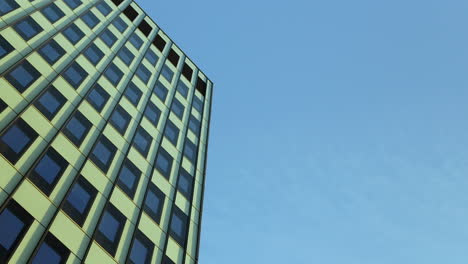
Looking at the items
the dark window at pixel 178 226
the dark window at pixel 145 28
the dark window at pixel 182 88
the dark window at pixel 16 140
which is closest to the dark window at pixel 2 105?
the dark window at pixel 16 140

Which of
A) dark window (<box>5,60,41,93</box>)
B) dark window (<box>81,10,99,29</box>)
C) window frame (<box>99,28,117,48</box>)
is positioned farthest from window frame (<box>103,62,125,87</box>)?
dark window (<box>5,60,41,93</box>)

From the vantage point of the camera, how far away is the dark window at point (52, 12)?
3175 centimetres

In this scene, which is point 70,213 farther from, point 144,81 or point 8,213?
point 144,81

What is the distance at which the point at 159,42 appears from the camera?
4716cm

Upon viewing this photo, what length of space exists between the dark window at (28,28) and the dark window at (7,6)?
3.04ft

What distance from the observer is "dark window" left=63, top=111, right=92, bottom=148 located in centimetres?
2403

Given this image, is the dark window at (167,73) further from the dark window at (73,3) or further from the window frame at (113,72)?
the dark window at (73,3)

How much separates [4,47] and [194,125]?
1799 centimetres

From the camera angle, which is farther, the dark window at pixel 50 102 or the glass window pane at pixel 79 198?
the dark window at pixel 50 102

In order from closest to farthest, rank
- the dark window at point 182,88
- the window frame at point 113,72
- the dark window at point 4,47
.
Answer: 1. the dark window at point 4,47
2. the window frame at point 113,72
3. the dark window at point 182,88

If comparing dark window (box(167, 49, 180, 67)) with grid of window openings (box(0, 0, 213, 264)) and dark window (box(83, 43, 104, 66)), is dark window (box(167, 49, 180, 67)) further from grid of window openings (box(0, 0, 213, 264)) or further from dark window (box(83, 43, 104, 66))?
dark window (box(83, 43, 104, 66))

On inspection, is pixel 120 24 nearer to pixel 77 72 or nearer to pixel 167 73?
pixel 167 73

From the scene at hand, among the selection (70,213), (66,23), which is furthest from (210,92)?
(70,213)

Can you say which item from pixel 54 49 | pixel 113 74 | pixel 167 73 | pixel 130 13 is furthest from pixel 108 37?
pixel 130 13
